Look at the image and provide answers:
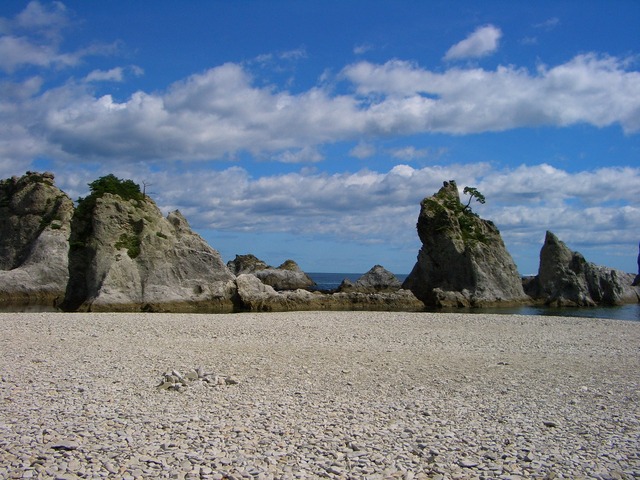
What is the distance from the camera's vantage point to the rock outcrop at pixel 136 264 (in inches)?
1414

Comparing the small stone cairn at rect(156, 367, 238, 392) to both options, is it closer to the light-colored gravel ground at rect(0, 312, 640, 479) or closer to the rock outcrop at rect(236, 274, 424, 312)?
the light-colored gravel ground at rect(0, 312, 640, 479)

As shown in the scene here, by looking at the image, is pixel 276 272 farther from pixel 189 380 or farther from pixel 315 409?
pixel 315 409

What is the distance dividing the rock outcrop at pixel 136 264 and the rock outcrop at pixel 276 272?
24671 mm

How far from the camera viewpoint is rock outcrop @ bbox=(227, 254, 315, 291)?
230 feet

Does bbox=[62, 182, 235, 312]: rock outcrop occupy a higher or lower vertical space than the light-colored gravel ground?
higher

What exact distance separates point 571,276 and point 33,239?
51.4m

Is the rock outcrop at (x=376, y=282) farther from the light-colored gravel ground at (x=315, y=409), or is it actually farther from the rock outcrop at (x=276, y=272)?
the light-colored gravel ground at (x=315, y=409)

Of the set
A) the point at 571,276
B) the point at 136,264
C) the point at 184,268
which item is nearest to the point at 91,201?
the point at 136,264

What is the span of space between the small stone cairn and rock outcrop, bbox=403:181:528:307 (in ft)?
122

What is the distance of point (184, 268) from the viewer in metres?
39.2

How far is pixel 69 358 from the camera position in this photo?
1513 centimetres

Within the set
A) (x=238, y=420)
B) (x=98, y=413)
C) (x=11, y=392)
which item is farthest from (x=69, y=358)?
(x=238, y=420)

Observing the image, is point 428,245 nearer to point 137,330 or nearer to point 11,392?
point 137,330

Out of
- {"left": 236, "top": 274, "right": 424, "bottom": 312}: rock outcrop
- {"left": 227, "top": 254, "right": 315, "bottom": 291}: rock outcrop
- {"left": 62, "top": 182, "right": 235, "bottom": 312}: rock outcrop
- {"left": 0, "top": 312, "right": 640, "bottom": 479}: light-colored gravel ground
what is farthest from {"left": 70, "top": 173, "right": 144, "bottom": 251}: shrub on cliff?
{"left": 227, "top": 254, "right": 315, "bottom": 291}: rock outcrop
